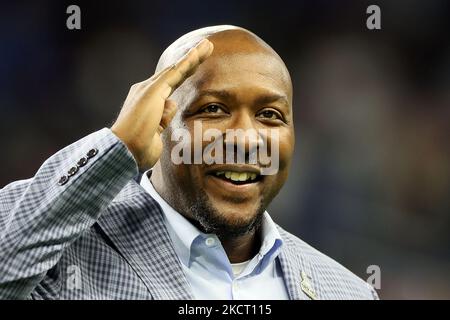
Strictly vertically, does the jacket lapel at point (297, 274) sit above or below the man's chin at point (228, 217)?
below

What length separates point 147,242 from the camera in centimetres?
145

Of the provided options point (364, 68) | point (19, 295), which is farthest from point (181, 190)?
point (364, 68)

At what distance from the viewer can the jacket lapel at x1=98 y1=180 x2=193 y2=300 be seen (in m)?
1.40

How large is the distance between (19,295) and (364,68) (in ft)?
7.04

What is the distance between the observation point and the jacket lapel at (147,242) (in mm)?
1397

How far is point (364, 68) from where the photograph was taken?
122 inches

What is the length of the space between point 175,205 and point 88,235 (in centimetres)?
21

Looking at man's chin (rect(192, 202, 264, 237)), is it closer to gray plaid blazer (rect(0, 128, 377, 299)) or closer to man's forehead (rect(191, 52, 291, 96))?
gray plaid blazer (rect(0, 128, 377, 299))

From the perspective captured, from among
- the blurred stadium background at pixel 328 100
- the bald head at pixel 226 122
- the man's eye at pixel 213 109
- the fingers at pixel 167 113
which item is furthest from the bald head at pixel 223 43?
the blurred stadium background at pixel 328 100

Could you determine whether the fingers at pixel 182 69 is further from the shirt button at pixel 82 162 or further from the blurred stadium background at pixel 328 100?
the blurred stadium background at pixel 328 100

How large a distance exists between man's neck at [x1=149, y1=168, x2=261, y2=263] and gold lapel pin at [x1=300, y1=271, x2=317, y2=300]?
0.12 m

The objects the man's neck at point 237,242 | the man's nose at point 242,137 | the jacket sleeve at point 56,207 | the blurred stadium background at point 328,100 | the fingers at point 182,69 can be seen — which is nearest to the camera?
the jacket sleeve at point 56,207

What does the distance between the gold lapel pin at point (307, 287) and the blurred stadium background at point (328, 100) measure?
1324 mm

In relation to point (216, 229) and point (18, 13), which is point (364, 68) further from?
point (216, 229)
